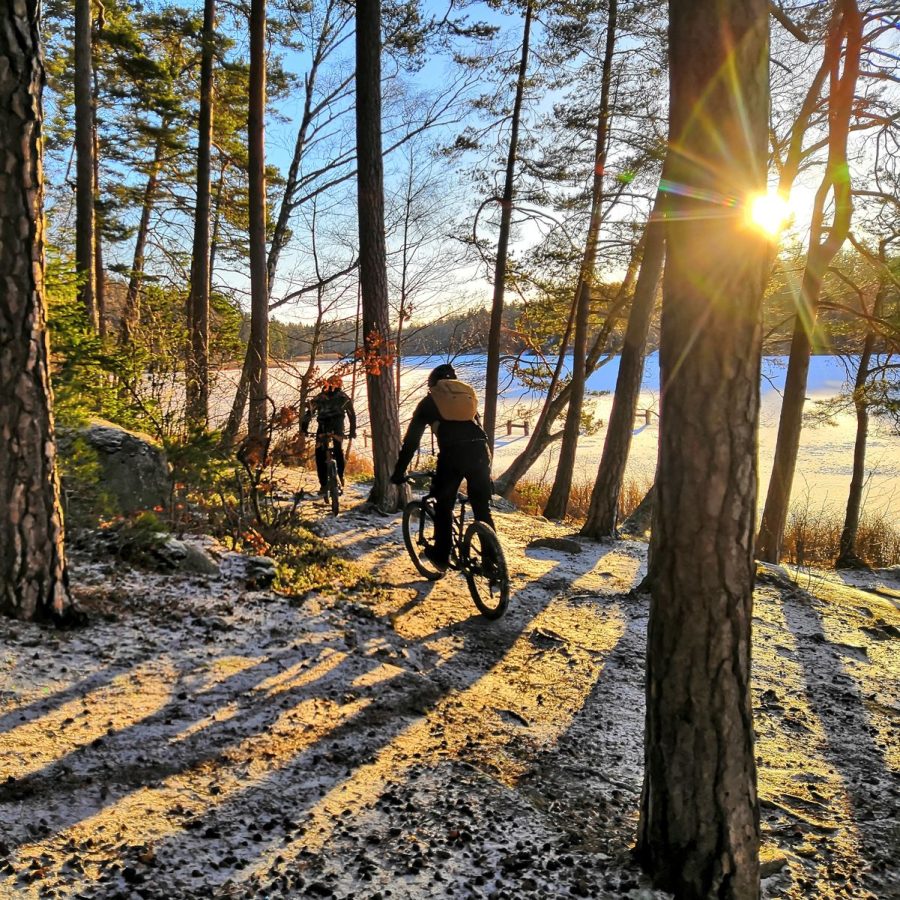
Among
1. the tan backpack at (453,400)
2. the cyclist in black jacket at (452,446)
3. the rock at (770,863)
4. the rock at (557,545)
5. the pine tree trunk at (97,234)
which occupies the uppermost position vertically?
the pine tree trunk at (97,234)

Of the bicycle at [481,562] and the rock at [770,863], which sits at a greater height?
the bicycle at [481,562]

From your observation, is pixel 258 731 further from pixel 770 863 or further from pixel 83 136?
pixel 83 136

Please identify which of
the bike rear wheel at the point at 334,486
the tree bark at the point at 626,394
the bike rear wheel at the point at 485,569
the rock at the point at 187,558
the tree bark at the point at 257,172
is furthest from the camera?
the tree bark at the point at 257,172

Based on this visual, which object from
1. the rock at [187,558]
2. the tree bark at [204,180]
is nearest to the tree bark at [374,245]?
the rock at [187,558]

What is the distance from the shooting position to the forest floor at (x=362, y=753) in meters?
2.21

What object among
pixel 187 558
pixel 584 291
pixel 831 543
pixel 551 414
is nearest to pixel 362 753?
pixel 187 558

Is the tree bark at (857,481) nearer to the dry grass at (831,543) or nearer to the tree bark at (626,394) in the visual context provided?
the dry grass at (831,543)

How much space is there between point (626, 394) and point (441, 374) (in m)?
4.55

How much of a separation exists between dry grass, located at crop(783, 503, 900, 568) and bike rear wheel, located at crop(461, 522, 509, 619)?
475 inches

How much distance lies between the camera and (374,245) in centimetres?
823

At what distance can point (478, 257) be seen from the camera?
55.6 feet

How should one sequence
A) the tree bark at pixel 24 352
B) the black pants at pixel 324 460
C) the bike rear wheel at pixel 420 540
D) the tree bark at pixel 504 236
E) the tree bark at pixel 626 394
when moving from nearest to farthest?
the tree bark at pixel 24 352 → the bike rear wheel at pixel 420 540 → the black pants at pixel 324 460 → the tree bark at pixel 626 394 → the tree bark at pixel 504 236

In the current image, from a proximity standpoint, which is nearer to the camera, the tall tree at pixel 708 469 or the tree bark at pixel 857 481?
the tall tree at pixel 708 469

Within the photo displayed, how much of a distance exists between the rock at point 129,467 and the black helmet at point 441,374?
260 cm
